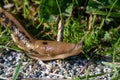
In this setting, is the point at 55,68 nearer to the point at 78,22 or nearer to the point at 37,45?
the point at 37,45

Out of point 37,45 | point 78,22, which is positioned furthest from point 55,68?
point 78,22

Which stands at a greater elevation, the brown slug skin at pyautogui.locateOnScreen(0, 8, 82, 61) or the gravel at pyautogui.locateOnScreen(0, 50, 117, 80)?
the brown slug skin at pyautogui.locateOnScreen(0, 8, 82, 61)

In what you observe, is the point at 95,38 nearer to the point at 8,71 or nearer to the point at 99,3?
the point at 99,3

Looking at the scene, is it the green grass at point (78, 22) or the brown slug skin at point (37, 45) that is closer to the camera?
the brown slug skin at point (37, 45)

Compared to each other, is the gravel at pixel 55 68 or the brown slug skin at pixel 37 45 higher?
the brown slug skin at pixel 37 45

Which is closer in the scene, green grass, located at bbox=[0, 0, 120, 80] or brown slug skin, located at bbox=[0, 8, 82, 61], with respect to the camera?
brown slug skin, located at bbox=[0, 8, 82, 61]
